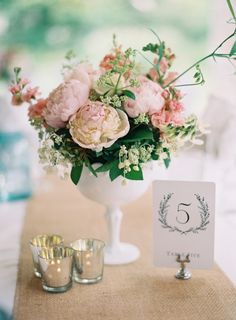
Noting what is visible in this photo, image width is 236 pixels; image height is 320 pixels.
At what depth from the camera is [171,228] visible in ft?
4.35

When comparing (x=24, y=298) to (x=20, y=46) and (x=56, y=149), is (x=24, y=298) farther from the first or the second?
(x=20, y=46)

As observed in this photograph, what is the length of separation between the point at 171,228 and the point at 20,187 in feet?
3.12

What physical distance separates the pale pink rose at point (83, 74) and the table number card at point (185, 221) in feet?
0.95

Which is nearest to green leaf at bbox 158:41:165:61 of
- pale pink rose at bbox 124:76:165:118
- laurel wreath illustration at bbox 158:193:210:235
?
pale pink rose at bbox 124:76:165:118

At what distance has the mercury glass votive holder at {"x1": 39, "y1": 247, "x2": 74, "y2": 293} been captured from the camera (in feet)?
4.14

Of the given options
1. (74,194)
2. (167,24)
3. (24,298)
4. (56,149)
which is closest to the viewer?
(24,298)

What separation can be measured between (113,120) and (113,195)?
25cm

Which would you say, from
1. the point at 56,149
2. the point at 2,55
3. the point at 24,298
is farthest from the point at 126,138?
the point at 2,55

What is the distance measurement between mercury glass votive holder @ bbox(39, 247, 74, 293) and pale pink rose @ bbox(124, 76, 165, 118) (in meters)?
0.36

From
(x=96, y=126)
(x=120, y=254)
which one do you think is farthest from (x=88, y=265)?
(x=96, y=126)

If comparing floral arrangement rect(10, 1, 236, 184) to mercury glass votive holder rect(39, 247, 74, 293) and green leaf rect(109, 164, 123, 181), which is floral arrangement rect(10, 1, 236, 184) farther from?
mercury glass votive holder rect(39, 247, 74, 293)

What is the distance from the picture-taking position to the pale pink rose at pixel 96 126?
1.25 metres

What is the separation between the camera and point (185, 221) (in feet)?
4.32

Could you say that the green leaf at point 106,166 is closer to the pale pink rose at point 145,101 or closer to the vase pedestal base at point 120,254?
the pale pink rose at point 145,101
